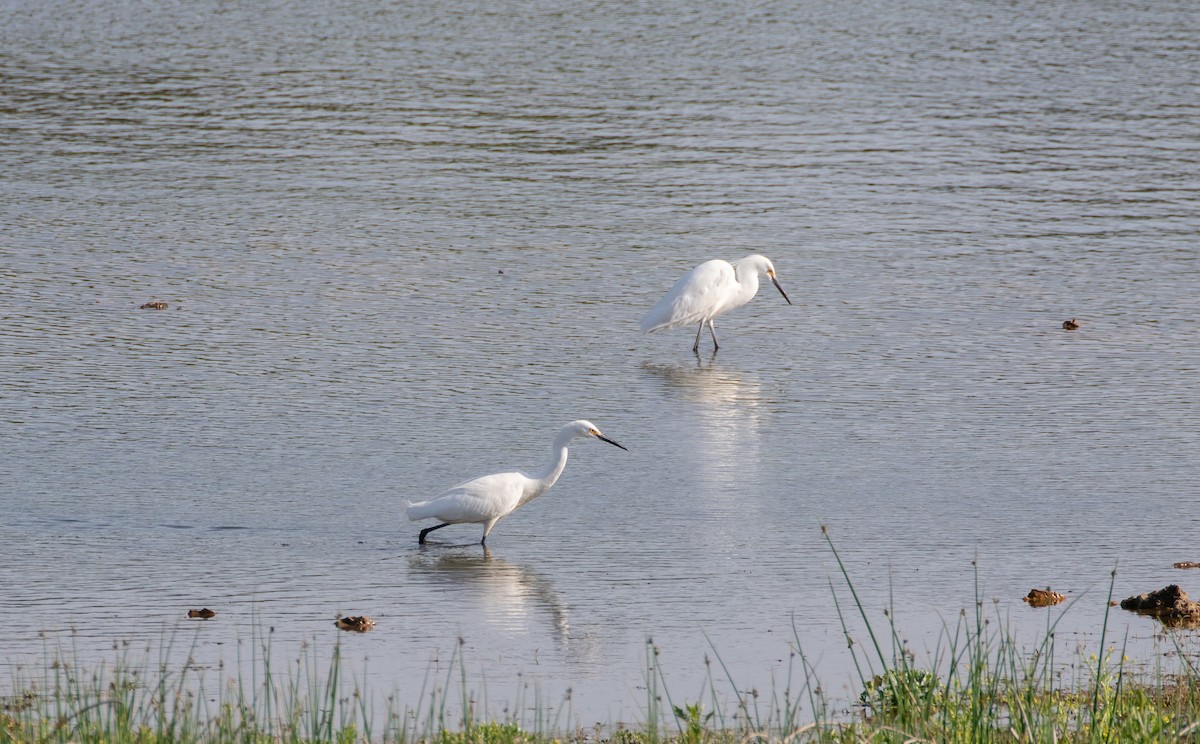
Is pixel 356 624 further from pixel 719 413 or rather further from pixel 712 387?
pixel 712 387

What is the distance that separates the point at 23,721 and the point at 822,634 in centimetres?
320

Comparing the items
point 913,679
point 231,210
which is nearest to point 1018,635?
point 913,679

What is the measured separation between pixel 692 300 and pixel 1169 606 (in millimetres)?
6034

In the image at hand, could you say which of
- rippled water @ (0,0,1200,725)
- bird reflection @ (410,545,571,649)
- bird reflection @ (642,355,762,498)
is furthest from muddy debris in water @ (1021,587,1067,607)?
bird reflection @ (642,355,762,498)

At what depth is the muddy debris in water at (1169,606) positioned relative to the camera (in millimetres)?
7273

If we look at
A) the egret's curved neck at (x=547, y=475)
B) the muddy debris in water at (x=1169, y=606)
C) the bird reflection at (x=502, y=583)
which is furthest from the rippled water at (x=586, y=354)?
the egret's curved neck at (x=547, y=475)

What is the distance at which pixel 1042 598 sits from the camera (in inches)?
299

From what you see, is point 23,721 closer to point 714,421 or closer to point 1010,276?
point 714,421

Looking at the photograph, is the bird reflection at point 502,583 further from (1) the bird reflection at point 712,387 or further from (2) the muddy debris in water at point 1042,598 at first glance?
(1) the bird reflection at point 712,387

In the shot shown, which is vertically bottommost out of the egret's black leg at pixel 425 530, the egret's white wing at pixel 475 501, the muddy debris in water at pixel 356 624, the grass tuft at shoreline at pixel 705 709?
the grass tuft at shoreline at pixel 705 709

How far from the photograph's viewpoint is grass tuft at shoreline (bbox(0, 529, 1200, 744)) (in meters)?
5.23

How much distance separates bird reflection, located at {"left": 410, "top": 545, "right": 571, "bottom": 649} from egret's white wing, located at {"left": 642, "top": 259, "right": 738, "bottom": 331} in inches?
176

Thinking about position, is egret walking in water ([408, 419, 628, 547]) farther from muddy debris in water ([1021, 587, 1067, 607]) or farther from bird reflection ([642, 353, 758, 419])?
bird reflection ([642, 353, 758, 419])

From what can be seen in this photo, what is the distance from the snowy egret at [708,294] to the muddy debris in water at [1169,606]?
580 centimetres
